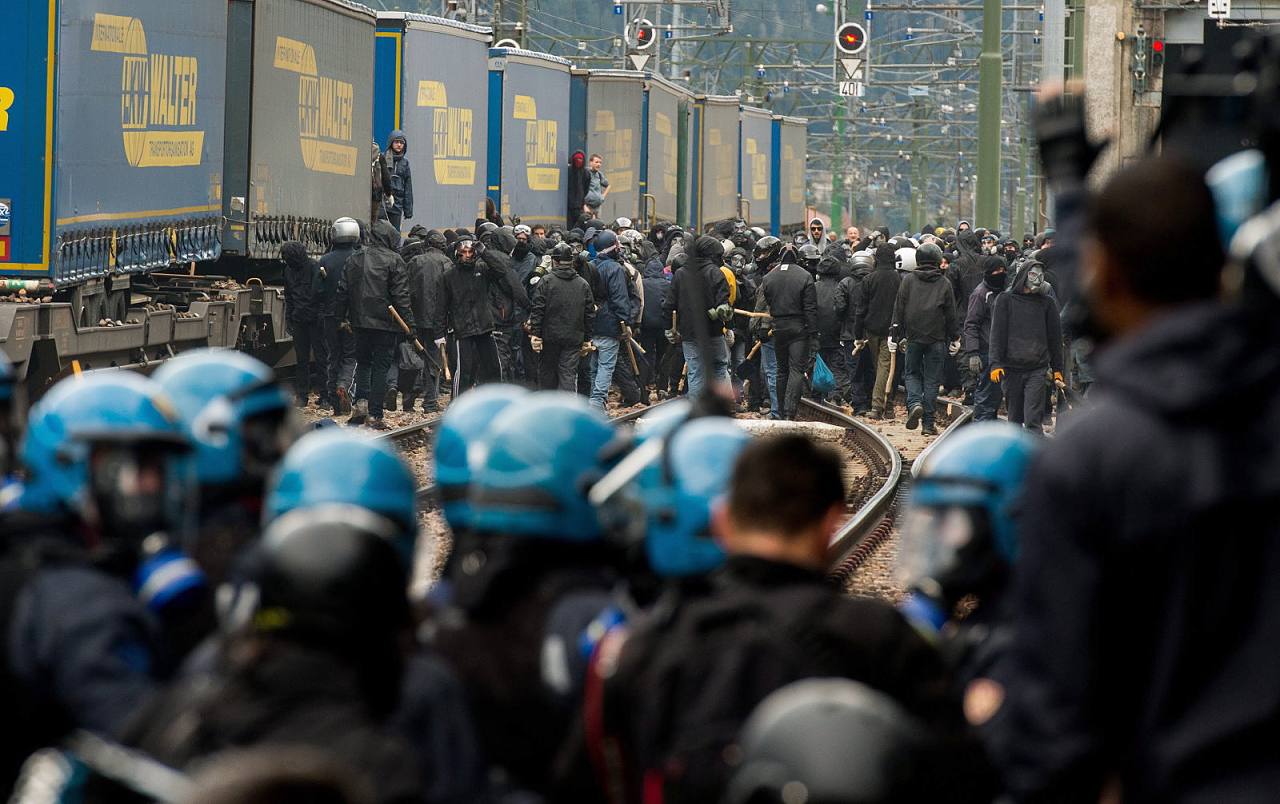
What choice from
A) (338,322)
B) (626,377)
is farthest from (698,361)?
(338,322)

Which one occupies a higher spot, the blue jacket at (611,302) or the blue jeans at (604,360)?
the blue jacket at (611,302)

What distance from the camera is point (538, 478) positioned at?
390 cm

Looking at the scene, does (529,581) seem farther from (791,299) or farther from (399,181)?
(399,181)

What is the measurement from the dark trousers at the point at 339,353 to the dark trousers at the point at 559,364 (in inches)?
74.0

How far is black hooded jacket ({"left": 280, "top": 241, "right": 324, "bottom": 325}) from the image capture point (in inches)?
840

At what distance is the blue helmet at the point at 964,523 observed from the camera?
396cm

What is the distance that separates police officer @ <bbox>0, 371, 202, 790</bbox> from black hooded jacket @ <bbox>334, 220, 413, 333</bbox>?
15.9m

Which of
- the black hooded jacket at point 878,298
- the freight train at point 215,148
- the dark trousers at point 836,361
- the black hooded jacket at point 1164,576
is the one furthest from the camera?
the dark trousers at point 836,361

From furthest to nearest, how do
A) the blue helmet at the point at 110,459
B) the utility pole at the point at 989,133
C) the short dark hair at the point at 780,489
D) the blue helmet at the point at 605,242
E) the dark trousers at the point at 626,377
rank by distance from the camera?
the utility pole at the point at 989,133 < the dark trousers at the point at 626,377 < the blue helmet at the point at 605,242 < the blue helmet at the point at 110,459 < the short dark hair at the point at 780,489

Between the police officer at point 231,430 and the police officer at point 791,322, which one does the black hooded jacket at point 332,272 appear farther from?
the police officer at point 231,430

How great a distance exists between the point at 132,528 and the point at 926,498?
144 cm

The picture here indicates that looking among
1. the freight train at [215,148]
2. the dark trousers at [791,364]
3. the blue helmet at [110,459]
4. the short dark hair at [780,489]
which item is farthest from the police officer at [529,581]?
the dark trousers at [791,364]

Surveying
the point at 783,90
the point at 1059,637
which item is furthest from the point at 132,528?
the point at 783,90

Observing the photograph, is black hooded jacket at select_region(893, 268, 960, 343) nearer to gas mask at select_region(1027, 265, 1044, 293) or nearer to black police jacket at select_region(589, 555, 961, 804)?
gas mask at select_region(1027, 265, 1044, 293)
